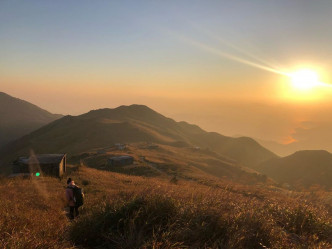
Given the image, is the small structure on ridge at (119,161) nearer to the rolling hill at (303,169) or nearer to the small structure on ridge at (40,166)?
the small structure on ridge at (40,166)

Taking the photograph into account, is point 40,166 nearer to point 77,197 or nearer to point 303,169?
point 77,197

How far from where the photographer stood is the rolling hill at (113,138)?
99081mm

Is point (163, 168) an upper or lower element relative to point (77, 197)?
lower

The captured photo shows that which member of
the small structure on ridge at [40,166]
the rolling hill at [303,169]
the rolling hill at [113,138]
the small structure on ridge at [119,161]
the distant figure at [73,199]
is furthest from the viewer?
the rolling hill at [113,138]

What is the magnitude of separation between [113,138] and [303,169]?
75.6 metres

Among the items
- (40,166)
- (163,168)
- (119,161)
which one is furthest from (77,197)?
(163,168)

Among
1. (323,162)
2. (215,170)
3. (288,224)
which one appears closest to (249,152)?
(323,162)

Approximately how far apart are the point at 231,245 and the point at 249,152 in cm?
16021

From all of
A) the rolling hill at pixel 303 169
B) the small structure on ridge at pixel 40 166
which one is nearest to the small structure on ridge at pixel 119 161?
the small structure on ridge at pixel 40 166

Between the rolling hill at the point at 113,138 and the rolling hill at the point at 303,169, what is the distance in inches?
558

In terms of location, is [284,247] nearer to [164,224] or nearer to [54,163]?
[164,224]

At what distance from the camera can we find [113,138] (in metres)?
103

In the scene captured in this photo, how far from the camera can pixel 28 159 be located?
96.1 feet

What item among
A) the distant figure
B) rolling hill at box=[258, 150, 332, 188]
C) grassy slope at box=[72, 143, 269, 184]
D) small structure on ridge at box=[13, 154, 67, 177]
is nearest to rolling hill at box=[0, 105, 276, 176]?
rolling hill at box=[258, 150, 332, 188]
